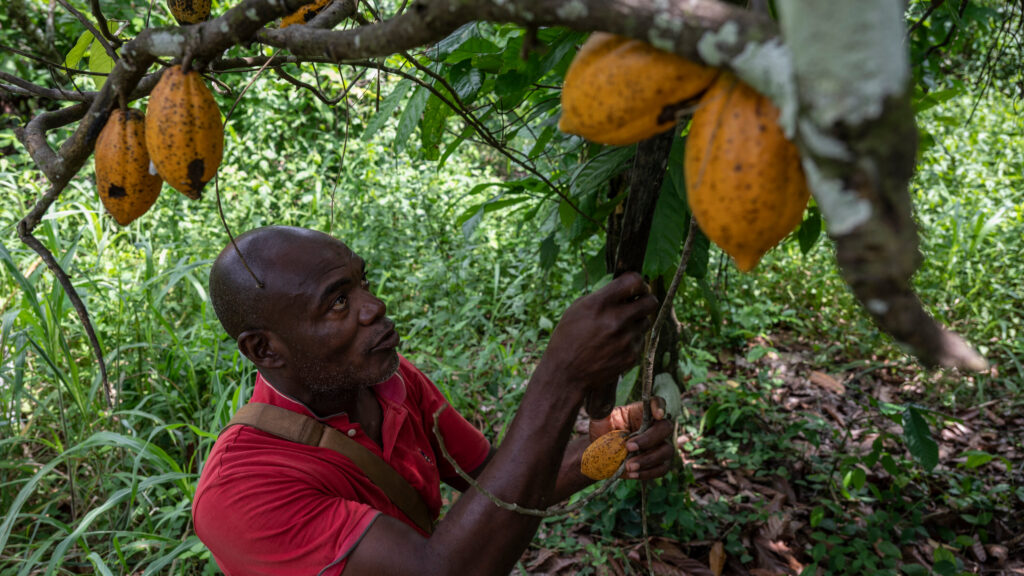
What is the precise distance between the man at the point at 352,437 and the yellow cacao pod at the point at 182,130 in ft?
2.47

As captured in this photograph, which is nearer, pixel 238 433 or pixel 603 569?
pixel 238 433

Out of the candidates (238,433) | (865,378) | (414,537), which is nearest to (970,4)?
(865,378)

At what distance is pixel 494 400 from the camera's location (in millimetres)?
3285

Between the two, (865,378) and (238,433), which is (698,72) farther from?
(865,378)

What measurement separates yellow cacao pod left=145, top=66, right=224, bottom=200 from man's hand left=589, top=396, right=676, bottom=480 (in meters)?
1.09

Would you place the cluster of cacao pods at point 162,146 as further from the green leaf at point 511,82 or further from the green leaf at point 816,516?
the green leaf at point 816,516

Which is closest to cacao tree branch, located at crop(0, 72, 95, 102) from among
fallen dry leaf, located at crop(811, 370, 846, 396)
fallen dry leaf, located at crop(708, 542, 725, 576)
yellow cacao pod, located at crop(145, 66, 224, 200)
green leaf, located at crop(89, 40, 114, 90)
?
yellow cacao pod, located at crop(145, 66, 224, 200)

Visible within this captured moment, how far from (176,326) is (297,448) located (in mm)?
2293

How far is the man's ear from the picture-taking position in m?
1.65

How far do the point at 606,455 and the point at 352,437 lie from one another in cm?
63

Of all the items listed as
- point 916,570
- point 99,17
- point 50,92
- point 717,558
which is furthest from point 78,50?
point 916,570

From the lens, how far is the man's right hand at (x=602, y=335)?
126 cm

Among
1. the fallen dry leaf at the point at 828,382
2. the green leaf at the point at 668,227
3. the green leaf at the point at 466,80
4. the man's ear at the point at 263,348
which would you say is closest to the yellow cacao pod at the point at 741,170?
the green leaf at the point at 668,227

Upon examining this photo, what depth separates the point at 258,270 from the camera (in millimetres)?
1613
